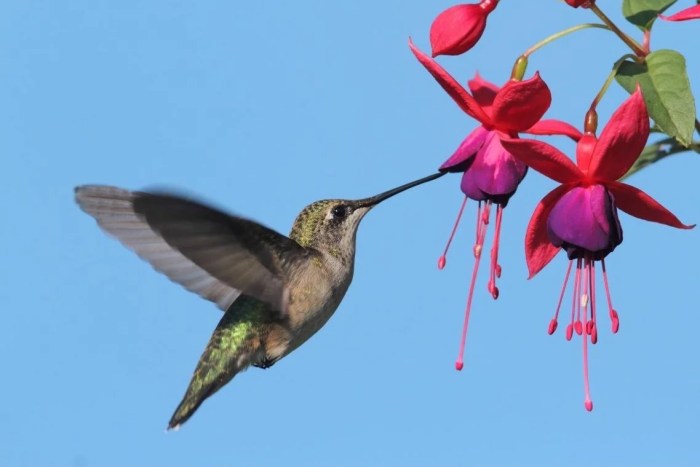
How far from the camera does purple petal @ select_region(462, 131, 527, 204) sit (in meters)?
1.13

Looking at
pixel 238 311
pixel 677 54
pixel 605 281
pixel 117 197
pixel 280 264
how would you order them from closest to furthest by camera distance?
1. pixel 677 54
2. pixel 605 281
3. pixel 117 197
4. pixel 280 264
5. pixel 238 311

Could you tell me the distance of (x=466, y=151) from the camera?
1172mm

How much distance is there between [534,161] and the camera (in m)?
1.03

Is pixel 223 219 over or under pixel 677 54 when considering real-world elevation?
under

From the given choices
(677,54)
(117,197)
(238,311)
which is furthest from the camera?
(238,311)

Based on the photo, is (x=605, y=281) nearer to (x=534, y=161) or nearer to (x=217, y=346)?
(x=534, y=161)

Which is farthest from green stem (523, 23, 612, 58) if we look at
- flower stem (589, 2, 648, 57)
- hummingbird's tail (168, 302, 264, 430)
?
hummingbird's tail (168, 302, 264, 430)

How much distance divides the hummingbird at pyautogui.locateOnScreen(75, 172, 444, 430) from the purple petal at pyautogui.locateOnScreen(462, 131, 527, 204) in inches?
6.8

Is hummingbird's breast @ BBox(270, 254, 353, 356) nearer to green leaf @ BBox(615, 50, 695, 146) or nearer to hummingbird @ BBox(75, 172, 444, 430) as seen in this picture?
hummingbird @ BBox(75, 172, 444, 430)

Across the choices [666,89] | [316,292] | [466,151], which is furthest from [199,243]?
[666,89]

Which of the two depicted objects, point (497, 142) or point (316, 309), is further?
point (316, 309)

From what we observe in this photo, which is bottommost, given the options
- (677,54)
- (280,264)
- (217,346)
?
(217,346)

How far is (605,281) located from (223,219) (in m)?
0.54

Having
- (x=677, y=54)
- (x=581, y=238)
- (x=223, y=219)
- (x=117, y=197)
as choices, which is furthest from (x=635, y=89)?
(x=117, y=197)
